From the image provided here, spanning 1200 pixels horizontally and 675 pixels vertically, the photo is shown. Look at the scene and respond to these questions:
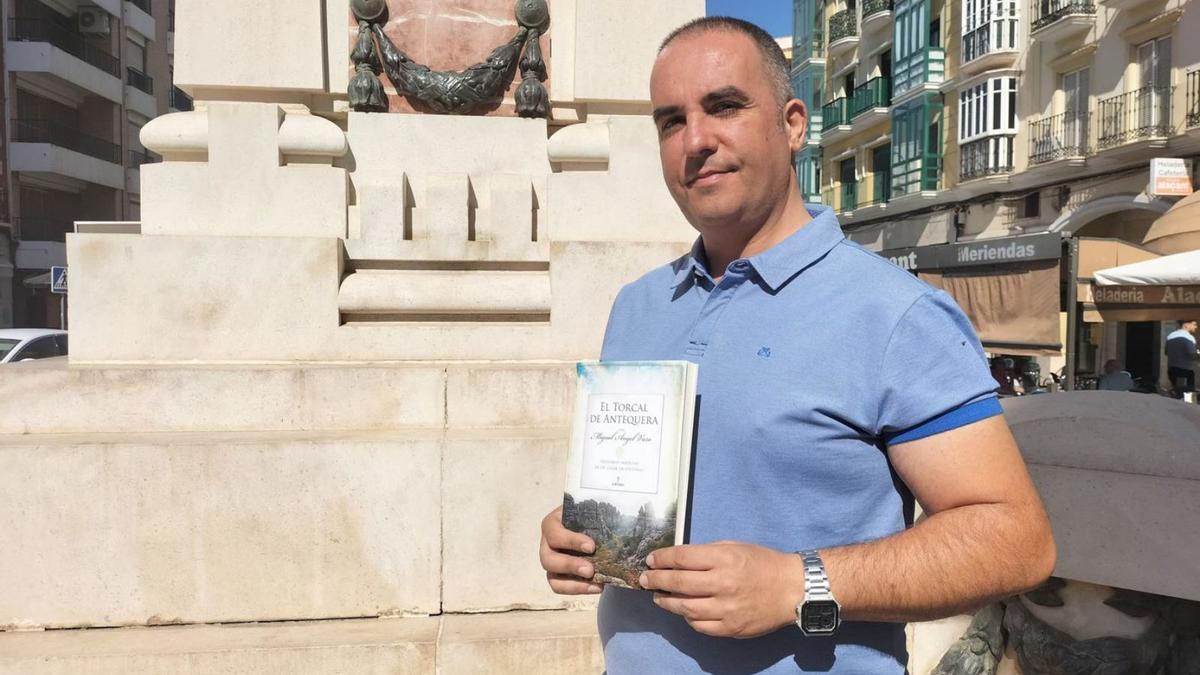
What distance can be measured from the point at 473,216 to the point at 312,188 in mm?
706

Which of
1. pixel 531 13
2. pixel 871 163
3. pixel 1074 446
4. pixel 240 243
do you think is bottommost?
pixel 1074 446

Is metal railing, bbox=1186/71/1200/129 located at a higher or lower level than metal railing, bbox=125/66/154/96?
lower

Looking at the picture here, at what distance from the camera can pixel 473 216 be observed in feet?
13.2

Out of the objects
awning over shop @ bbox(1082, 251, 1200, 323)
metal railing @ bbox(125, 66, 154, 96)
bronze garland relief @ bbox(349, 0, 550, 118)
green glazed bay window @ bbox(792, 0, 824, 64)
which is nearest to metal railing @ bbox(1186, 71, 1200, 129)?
awning over shop @ bbox(1082, 251, 1200, 323)

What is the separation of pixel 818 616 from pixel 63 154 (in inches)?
1426

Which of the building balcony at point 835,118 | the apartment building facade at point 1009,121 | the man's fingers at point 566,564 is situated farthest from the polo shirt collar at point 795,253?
the building balcony at point 835,118

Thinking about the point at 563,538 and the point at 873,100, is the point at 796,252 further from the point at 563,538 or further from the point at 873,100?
the point at 873,100

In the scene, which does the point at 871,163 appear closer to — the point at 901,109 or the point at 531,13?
the point at 901,109

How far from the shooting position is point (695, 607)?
4.15 feet

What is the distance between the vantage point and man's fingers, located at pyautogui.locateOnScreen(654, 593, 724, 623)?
125cm

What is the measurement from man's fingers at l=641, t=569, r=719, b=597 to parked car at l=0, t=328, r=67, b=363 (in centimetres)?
925

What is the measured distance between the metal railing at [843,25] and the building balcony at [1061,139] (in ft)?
40.3

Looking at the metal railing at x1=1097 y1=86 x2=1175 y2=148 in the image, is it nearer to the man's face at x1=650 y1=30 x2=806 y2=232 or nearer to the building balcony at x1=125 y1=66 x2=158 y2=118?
the man's face at x1=650 y1=30 x2=806 y2=232

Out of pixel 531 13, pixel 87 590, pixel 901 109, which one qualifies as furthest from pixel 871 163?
pixel 87 590
